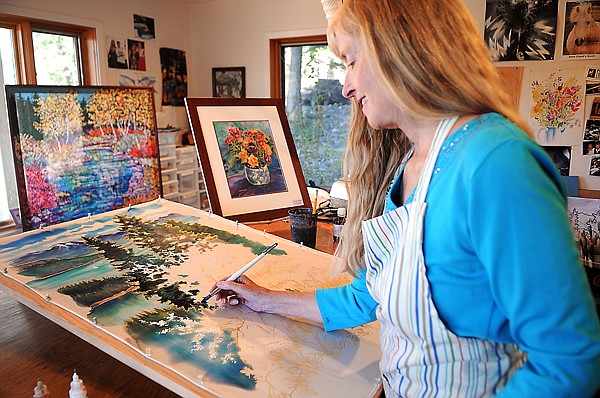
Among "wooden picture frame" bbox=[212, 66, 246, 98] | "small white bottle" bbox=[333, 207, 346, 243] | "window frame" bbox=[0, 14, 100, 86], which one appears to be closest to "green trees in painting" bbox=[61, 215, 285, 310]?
"small white bottle" bbox=[333, 207, 346, 243]

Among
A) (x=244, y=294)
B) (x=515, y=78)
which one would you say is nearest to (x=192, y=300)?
(x=244, y=294)

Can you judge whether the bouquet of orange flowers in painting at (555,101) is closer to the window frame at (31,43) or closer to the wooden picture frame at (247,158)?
the wooden picture frame at (247,158)

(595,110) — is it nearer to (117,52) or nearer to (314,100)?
(314,100)

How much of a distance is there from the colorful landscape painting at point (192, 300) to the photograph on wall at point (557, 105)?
2230mm

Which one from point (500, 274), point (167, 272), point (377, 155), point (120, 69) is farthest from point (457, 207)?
point (120, 69)

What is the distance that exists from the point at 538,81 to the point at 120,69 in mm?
3149

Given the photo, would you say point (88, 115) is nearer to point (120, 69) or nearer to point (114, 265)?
point (114, 265)

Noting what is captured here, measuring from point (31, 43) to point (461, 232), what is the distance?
3510 mm

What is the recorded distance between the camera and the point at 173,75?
13.9 ft

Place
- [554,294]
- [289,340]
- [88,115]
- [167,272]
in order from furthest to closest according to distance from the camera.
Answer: [88,115], [167,272], [289,340], [554,294]

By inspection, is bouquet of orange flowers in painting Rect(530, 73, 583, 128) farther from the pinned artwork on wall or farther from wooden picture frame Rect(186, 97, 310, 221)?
wooden picture frame Rect(186, 97, 310, 221)

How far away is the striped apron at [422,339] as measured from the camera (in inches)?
22.8

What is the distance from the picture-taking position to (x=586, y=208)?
1.51m

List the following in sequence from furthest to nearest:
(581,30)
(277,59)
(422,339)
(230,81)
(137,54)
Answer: (230,81) < (277,59) < (137,54) < (581,30) < (422,339)
